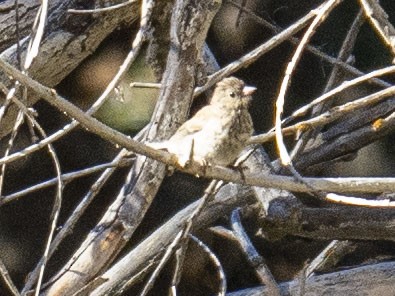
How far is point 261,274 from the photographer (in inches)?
152

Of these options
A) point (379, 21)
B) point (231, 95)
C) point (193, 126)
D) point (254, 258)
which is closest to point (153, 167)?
point (193, 126)

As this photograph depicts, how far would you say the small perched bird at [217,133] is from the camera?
3094 millimetres

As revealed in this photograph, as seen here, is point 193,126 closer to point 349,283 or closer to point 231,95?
point 231,95

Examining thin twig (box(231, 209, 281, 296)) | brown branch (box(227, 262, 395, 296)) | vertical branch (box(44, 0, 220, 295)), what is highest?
vertical branch (box(44, 0, 220, 295))

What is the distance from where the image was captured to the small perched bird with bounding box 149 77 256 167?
3.09 m

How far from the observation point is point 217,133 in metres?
3.20

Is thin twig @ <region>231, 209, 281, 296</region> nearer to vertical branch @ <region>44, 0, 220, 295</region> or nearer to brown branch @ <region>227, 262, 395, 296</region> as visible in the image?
brown branch @ <region>227, 262, 395, 296</region>

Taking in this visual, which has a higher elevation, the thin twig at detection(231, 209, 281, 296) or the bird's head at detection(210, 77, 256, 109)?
the bird's head at detection(210, 77, 256, 109)

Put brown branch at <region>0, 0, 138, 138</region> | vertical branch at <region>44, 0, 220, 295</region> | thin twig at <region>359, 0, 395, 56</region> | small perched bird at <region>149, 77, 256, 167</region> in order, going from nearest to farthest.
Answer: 1. thin twig at <region>359, 0, 395, 56</region>
2. small perched bird at <region>149, 77, 256, 167</region>
3. vertical branch at <region>44, 0, 220, 295</region>
4. brown branch at <region>0, 0, 138, 138</region>

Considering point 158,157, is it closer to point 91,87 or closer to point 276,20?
point 91,87

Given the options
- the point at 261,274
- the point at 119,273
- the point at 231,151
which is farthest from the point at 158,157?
the point at 261,274

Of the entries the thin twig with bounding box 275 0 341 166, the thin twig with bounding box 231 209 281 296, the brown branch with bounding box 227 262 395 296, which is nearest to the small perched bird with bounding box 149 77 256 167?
the thin twig with bounding box 275 0 341 166

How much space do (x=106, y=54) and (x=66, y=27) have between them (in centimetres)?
66

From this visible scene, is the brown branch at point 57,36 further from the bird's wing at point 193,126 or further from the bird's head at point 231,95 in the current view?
the bird's wing at point 193,126
